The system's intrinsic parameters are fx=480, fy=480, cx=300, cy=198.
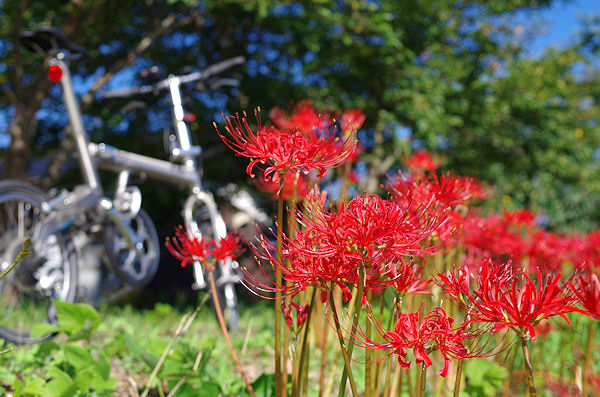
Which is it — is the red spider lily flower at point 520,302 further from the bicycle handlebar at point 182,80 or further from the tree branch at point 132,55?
the tree branch at point 132,55

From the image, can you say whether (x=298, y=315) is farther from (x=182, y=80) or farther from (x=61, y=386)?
(x=182, y=80)

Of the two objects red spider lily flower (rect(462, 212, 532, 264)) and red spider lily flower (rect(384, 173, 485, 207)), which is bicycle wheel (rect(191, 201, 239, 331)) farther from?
red spider lily flower (rect(384, 173, 485, 207))

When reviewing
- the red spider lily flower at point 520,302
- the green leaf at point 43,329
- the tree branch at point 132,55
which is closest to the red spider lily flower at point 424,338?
the red spider lily flower at point 520,302

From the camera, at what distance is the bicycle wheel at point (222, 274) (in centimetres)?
327

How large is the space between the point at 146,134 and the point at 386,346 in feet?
18.2

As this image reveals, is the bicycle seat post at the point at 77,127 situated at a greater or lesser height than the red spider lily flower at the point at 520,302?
greater

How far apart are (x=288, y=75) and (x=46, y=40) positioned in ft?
9.68

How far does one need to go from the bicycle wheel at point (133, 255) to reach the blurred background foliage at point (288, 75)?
79.6 inches

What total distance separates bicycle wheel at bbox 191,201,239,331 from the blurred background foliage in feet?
5.96

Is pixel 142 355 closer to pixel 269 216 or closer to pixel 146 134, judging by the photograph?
pixel 269 216

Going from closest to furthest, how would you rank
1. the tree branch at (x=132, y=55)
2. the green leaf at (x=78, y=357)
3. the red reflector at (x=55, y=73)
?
1. the green leaf at (x=78, y=357)
2. the red reflector at (x=55, y=73)
3. the tree branch at (x=132, y=55)

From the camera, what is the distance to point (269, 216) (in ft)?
19.3

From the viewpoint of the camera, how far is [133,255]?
345cm

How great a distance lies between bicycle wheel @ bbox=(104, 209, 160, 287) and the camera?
3.30 metres
